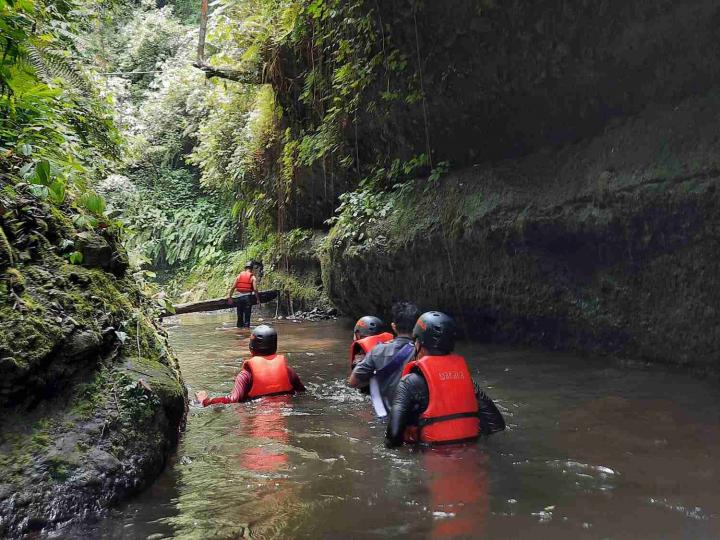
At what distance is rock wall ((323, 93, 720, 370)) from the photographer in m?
6.45

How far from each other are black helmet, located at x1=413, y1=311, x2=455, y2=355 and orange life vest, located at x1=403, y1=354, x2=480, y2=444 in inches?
2.8

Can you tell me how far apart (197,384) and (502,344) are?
4.48 m

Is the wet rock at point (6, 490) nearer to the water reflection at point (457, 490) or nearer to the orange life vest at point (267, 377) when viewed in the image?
the water reflection at point (457, 490)

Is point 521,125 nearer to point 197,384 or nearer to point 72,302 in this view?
point 197,384

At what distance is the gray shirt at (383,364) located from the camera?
18.2 ft

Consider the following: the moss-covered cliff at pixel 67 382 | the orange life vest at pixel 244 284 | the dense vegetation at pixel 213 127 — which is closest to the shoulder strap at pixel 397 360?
the moss-covered cliff at pixel 67 382

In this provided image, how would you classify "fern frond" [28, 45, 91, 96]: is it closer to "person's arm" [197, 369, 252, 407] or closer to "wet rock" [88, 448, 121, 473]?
"person's arm" [197, 369, 252, 407]

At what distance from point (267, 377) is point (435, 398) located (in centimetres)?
232

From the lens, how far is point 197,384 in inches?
300

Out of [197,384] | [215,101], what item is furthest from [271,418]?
[215,101]

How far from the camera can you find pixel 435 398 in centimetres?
450

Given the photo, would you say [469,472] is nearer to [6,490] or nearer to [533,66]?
[6,490]

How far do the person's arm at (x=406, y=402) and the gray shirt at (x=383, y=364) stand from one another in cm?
96

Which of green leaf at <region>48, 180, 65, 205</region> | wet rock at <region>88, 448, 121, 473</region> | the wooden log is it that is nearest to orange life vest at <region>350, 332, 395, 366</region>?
wet rock at <region>88, 448, 121, 473</region>
